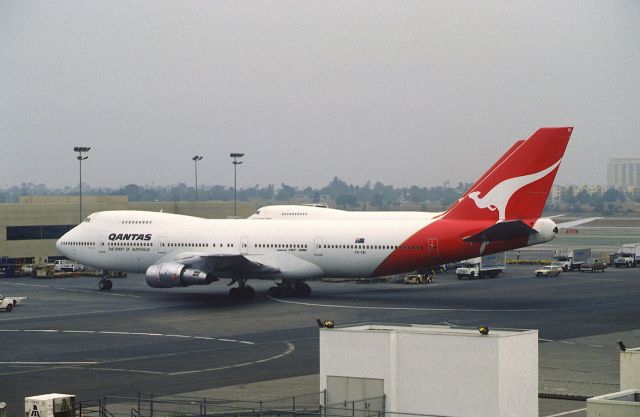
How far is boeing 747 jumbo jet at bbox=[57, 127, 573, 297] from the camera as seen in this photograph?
240 feet

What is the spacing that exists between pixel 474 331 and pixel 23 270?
80576 millimetres

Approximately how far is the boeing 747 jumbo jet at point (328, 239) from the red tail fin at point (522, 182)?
7 cm

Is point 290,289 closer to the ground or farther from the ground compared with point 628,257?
closer to the ground

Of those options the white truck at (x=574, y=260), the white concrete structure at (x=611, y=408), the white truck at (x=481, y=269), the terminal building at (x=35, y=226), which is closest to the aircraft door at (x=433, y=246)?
the white truck at (x=481, y=269)

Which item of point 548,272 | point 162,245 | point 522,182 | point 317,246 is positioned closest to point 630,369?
point 522,182

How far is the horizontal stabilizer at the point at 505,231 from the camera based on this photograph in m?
71.2

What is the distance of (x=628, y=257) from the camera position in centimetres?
12281

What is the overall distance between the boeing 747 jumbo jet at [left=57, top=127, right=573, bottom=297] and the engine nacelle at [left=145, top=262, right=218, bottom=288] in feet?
0.23

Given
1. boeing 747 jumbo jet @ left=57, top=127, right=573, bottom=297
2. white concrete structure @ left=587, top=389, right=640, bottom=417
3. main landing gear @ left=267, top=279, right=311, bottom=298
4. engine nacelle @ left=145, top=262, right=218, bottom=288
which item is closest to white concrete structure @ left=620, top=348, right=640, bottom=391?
white concrete structure @ left=587, top=389, right=640, bottom=417

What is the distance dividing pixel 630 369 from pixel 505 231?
3662cm

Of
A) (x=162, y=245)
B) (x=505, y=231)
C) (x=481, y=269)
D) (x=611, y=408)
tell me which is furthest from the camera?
(x=481, y=269)

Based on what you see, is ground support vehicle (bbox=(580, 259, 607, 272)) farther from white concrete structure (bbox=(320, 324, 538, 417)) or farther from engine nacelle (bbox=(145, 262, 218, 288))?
white concrete structure (bbox=(320, 324, 538, 417))

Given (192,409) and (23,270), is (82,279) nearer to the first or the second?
(23,270)

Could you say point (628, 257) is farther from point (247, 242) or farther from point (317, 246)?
point (247, 242)
